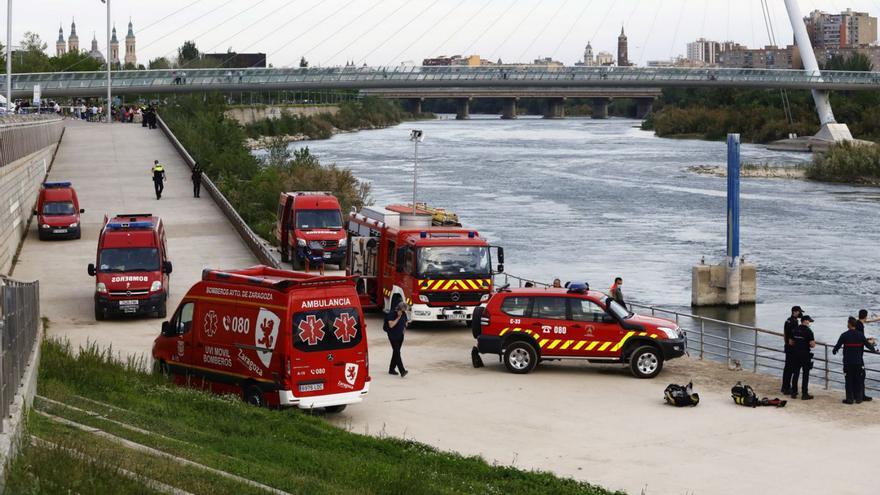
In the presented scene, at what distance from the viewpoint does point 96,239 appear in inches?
1357

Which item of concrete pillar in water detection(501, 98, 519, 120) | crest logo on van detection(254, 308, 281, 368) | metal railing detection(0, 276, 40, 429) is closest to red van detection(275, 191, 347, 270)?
crest logo on van detection(254, 308, 281, 368)

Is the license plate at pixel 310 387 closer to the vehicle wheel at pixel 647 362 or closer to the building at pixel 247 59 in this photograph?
the vehicle wheel at pixel 647 362

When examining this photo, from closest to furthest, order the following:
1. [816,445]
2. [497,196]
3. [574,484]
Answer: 1. [574,484]
2. [816,445]
3. [497,196]

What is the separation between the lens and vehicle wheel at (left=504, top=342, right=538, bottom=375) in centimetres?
1986

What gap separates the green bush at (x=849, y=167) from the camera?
77062 mm

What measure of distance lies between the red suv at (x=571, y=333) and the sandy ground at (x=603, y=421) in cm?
33

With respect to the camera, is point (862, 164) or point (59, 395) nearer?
point (59, 395)

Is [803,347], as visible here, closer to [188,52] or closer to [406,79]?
[406,79]

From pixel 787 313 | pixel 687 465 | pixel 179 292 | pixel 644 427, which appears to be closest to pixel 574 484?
pixel 687 465

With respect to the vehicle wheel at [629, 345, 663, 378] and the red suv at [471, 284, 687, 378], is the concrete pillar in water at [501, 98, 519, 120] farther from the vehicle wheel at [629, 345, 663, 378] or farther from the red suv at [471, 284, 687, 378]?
the vehicle wheel at [629, 345, 663, 378]

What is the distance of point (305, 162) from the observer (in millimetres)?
52781

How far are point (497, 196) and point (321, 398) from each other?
48.2 m

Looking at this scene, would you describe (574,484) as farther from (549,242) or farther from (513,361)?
(549,242)

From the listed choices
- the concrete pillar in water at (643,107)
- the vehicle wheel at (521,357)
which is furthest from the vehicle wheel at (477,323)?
the concrete pillar in water at (643,107)
